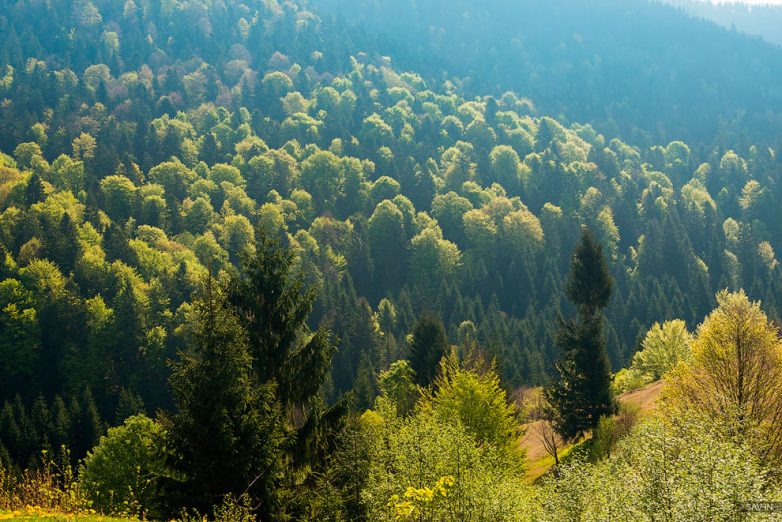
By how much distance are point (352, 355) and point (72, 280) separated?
45235 millimetres

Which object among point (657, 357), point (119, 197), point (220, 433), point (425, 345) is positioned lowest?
point (220, 433)

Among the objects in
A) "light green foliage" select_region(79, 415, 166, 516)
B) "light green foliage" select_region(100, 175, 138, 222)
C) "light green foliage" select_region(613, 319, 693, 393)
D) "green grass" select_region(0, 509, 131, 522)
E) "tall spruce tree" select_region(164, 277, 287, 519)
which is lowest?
"light green foliage" select_region(79, 415, 166, 516)

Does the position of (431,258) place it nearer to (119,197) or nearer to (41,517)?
(119,197)

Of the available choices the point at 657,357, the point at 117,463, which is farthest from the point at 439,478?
the point at 657,357

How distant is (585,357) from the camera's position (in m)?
53.1

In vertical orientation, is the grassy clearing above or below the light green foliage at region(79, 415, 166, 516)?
above

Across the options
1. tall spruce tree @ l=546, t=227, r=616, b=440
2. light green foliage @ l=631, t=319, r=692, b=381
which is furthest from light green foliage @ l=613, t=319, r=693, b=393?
tall spruce tree @ l=546, t=227, r=616, b=440

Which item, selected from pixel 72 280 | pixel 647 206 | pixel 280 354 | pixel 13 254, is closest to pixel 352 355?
pixel 72 280

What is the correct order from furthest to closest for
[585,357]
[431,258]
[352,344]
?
Answer: [431,258]
[352,344]
[585,357]

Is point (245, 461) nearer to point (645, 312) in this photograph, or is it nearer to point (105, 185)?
point (645, 312)

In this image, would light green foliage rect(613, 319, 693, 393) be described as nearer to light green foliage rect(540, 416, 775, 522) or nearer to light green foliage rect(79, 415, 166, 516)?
light green foliage rect(79, 415, 166, 516)

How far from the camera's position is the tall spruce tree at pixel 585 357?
173 ft

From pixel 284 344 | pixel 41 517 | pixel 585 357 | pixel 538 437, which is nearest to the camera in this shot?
pixel 41 517

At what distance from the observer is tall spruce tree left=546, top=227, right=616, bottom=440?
5281 cm
